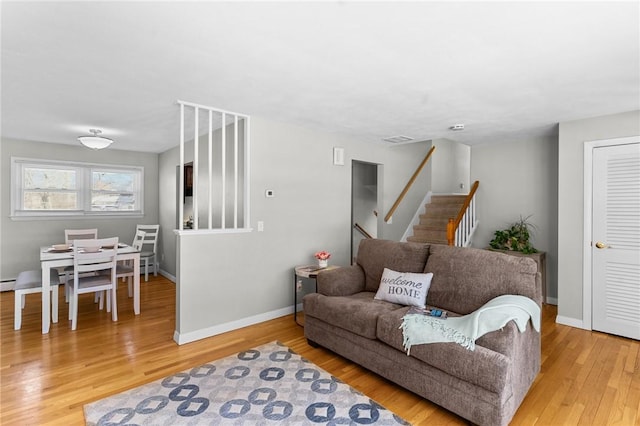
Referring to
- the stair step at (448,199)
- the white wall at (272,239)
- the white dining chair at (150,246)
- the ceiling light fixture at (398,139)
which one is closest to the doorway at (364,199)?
the stair step at (448,199)

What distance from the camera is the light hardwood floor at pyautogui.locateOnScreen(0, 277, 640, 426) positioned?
2.06 meters

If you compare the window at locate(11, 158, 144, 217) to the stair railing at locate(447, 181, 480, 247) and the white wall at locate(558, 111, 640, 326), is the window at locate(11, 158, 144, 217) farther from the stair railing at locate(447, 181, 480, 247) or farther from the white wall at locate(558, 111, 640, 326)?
the white wall at locate(558, 111, 640, 326)

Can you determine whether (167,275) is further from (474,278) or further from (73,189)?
(474,278)

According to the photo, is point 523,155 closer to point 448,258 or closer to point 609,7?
point 448,258

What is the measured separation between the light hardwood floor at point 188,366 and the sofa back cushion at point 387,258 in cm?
91

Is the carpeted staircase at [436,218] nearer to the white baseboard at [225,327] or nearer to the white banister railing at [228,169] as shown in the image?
the white baseboard at [225,327]

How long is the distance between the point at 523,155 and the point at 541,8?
147 inches

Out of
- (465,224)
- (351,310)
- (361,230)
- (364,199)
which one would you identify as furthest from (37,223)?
(465,224)

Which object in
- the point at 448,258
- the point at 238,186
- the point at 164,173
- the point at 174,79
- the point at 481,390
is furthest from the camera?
the point at 164,173

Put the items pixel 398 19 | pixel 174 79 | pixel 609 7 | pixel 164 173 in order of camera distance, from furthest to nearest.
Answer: pixel 164 173, pixel 174 79, pixel 398 19, pixel 609 7

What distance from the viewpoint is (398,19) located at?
169 cm

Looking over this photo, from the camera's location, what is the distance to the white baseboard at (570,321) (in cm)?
358

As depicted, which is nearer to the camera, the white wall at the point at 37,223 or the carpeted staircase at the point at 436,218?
the white wall at the point at 37,223

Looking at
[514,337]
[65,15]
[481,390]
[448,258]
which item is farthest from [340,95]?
[481,390]
